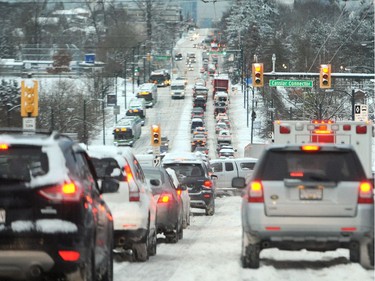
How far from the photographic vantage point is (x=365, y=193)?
13711mm

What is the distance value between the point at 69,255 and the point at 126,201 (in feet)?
17.5

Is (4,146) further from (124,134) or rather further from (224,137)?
(224,137)

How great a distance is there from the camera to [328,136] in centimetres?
2344

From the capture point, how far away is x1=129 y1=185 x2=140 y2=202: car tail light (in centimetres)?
1503

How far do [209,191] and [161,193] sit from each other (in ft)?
36.0

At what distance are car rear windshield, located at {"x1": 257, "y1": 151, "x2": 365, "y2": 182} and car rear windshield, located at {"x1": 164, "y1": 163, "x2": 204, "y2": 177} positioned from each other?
16.5 metres

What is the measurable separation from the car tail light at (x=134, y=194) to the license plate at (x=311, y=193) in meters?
2.55

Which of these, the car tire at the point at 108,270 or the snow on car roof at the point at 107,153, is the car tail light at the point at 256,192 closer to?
the snow on car roof at the point at 107,153

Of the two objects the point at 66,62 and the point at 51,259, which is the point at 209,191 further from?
the point at 66,62

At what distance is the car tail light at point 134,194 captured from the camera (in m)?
15.0

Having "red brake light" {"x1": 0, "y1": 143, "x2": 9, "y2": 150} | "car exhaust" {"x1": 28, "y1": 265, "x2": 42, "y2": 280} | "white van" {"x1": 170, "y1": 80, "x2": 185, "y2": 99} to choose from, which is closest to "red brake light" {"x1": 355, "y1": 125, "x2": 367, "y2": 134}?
"red brake light" {"x1": 0, "y1": 143, "x2": 9, "y2": 150}

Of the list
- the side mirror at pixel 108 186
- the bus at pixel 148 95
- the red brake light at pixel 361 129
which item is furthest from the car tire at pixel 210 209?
the bus at pixel 148 95

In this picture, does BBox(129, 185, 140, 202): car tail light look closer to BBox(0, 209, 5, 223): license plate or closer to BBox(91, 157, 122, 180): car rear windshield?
BBox(91, 157, 122, 180): car rear windshield

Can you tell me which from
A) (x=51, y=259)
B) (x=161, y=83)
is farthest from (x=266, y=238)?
(x=161, y=83)
